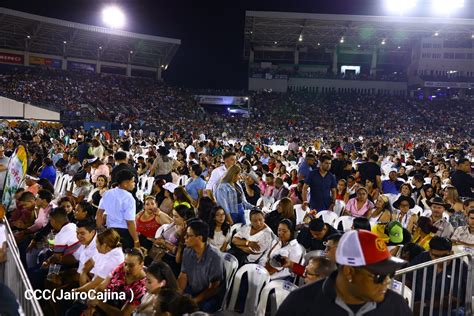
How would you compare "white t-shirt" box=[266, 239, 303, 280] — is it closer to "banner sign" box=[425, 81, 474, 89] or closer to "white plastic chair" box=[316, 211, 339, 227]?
"white plastic chair" box=[316, 211, 339, 227]

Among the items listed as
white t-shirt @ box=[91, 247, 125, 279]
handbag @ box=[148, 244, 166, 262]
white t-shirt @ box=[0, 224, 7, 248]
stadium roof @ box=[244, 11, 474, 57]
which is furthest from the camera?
stadium roof @ box=[244, 11, 474, 57]

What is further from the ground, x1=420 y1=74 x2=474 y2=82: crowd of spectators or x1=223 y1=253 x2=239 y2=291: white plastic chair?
x1=420 y1=74 x2=474 y2=82: crowd of spectators

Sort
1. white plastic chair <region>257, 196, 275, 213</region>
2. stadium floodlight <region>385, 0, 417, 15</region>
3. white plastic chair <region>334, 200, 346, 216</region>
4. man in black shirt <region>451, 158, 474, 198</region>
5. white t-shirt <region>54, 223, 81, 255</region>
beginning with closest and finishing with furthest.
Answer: white t-shirt <region>54, 223, 81, 255</region> < white plastic chair <region>334, 200, 346, 216</region> < man in black shirt <region>451, 158, 474, 198</region> < white plastic chair <region>257, 196, 275, 213</region> < stadium floodlight <region>385, 0, 417, 15</region>

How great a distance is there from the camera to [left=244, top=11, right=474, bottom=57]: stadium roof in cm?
3834

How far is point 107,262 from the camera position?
4.15 meters

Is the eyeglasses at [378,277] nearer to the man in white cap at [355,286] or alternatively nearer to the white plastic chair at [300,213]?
the man in white cap at [355,286]

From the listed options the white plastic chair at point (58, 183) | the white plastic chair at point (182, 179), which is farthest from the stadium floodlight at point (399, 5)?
the white plastic chair at point (58, 183)

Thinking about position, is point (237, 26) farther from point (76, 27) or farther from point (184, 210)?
point (184, 210)

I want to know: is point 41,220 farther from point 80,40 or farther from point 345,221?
point 80,40

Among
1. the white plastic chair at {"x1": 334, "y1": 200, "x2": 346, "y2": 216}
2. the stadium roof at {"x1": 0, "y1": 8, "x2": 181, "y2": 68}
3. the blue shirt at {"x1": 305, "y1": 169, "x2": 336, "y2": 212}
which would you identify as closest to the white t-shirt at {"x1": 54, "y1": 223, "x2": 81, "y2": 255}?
the blue shirt at {"x1": 305, "y1": 169, "x2": 336, "y2": 212}

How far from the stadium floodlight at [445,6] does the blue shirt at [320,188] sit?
129 ft

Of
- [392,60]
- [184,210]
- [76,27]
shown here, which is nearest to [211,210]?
[184,210]

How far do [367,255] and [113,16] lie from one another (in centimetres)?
4897

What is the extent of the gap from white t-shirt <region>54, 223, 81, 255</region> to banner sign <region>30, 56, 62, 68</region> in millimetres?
45321
